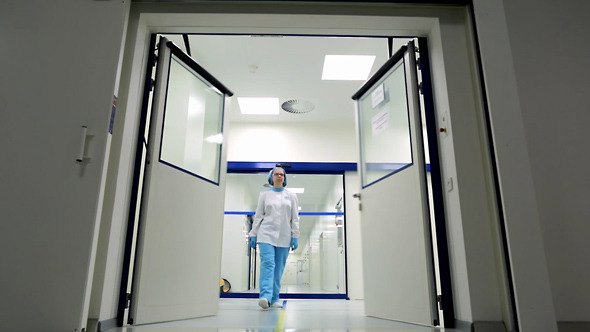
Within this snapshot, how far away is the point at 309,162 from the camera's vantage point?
621 centimetres

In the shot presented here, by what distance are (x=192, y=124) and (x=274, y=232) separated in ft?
4.93

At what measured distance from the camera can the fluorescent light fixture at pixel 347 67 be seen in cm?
463

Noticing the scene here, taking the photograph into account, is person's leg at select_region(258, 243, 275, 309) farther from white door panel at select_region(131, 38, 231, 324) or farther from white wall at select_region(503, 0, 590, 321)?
white wall at select_region(503, 0, 590, 321)

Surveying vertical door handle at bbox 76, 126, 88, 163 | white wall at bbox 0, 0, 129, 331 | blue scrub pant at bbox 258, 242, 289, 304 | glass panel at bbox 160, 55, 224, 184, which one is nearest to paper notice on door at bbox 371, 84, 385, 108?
glass panel at bbox 160, 55, 224, 184

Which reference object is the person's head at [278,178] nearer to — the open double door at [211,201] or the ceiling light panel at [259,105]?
the open double door at [211,201]

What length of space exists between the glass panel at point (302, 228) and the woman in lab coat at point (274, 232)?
2036mm

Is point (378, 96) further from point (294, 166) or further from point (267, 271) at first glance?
point (294, 166)

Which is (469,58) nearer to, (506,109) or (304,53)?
(506,109)

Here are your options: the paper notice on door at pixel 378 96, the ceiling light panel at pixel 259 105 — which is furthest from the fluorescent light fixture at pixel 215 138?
the ceiling light panel at pixel 259 105

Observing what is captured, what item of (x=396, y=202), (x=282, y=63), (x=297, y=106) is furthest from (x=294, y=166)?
(x=396, y=202)

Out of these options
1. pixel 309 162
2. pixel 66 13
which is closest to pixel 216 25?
pixel 66 13

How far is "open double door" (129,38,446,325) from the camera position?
2.30m

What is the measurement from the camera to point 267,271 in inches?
148

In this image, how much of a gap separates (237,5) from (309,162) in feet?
13.7
